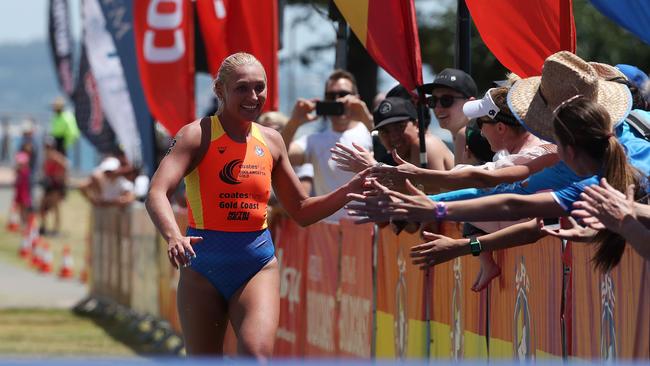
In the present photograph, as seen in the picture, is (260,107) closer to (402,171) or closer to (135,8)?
(402,171)

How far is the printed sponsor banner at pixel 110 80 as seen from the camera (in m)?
16.3

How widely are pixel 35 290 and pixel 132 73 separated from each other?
7.48 m

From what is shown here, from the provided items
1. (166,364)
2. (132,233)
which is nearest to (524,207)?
(166,364)

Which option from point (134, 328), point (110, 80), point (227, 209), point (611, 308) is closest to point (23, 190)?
point (110, 80)

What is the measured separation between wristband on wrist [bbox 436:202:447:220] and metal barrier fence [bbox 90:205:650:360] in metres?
0.77

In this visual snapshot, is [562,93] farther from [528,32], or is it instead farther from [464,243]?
[528,32]

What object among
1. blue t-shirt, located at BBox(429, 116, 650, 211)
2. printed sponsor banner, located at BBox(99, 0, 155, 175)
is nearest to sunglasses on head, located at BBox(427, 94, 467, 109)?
blue t-shirt, located at BBox(429, 116, 650, 211)

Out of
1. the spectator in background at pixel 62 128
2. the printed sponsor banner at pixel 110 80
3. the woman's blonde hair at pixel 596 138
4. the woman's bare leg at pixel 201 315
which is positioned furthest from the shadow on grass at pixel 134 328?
the spectator in background at pixel 62 128

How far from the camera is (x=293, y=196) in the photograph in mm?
7570

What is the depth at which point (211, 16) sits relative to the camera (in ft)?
42.4

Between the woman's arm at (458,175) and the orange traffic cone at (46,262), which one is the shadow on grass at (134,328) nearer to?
the orange traffic cone at (46,262)

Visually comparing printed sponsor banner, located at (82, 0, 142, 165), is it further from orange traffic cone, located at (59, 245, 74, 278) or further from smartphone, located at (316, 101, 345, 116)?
orange traffic cone, located at (59, 245, 74, 278)

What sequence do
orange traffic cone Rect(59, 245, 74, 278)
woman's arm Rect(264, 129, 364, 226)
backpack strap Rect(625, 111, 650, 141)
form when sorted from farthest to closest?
orange traffic cone Rect(59, 245, 74, 278)
woman's arm Rect(264, 129, 364, 226)
backpack strap Rect(625, 111, 650, 141)

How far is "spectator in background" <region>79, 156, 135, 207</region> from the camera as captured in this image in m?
18.6
